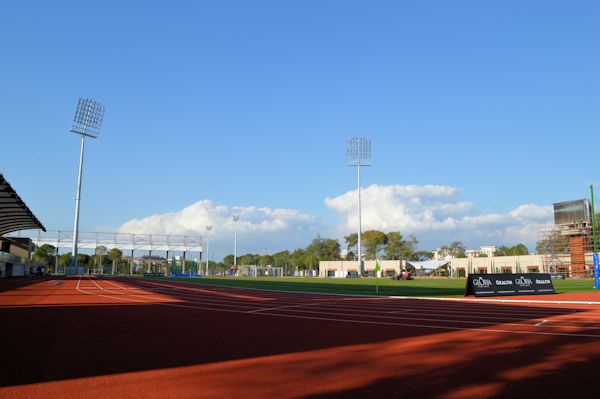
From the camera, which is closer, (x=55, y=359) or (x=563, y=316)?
(x=55, y=359)

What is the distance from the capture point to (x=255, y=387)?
21.1 ft

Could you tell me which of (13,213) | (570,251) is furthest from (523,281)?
(570,251)

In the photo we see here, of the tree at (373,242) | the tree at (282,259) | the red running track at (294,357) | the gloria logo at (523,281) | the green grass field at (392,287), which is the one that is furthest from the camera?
the tree at (282,259)

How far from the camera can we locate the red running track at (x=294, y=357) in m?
6.32

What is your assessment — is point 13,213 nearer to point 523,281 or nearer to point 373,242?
point 523,281

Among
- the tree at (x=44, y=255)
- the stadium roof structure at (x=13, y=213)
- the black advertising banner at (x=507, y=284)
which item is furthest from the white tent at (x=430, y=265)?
the tree at (x=44, y=255)

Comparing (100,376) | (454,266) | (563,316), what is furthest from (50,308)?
(454,266)

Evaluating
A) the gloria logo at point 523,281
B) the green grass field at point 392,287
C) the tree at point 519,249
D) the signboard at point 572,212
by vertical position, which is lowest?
the green grass field at point 392,287

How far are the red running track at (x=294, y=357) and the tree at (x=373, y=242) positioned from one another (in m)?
126

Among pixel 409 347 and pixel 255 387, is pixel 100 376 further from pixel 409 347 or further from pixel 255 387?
pixel 409 347

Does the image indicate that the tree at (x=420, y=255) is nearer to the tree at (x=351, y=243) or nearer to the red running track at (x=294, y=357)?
the tree at (x=351, y=243)

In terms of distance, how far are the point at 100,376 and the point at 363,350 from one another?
16.2 ft

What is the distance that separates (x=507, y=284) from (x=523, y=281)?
176cm

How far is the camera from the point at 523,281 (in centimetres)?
2989
